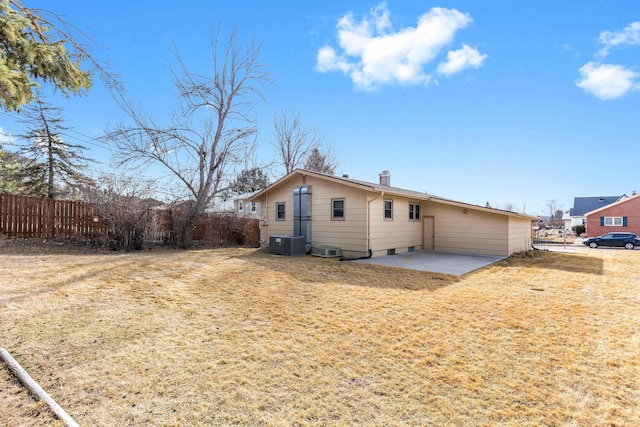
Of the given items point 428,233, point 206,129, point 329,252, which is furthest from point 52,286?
point 428,233

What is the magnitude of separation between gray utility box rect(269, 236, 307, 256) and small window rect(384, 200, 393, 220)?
3587 mm

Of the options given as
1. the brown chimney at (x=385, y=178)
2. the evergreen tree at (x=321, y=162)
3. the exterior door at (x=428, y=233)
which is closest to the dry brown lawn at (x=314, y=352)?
the exterior door at (x=428, y=233)

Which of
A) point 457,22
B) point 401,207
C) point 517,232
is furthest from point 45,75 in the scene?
point 517,232

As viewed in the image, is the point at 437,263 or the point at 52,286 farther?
the point at 437,263

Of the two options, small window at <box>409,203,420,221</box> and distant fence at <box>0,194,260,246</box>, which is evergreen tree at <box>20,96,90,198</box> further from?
small window at <box>409,203,420,221</box>

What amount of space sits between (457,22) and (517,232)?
9667mm

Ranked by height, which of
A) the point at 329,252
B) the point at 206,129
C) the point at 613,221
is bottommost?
the point at 329,252

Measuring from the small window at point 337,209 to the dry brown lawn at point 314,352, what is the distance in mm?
5501

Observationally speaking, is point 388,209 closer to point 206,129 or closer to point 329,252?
point 329,252

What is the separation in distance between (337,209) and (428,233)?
5295mm

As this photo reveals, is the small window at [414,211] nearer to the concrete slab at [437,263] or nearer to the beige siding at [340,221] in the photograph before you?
the concrete slab at [437,263]

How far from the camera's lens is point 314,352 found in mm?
3457

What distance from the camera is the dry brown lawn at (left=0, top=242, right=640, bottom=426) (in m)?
2.40

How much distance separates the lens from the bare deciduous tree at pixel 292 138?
83.8 feet
